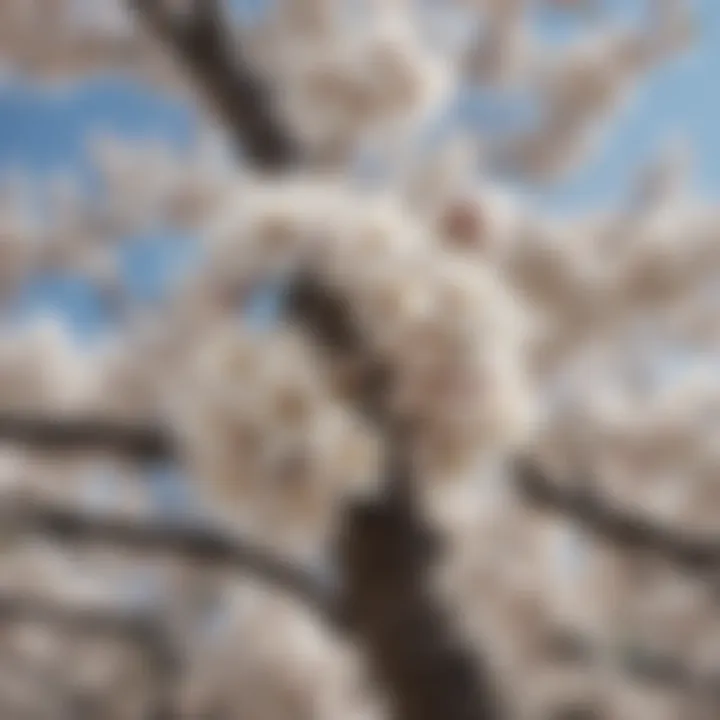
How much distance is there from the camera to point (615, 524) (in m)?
0.86

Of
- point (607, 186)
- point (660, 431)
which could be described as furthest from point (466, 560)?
point (607, 186)

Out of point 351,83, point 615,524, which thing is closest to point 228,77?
point 351,83

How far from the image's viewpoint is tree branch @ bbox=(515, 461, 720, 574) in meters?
0.83

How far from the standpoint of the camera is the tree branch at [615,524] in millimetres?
832

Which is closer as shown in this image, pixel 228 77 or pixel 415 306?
pixel 415 306

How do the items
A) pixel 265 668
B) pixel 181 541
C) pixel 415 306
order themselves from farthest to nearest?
pixel 265 668 → pixel 181 541 → pixel 415 306

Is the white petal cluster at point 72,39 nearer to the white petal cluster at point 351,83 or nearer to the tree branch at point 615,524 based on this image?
the white petal cluster at point 351,83

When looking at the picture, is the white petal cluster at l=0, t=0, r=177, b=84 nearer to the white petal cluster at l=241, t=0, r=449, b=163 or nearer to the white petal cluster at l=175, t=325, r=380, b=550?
the white petal cluster at l=241, t=0, r=449, b=163

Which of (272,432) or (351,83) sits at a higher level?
(351,83)

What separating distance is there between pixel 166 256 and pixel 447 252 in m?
0.50

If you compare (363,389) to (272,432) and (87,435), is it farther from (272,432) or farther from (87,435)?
(87,435)

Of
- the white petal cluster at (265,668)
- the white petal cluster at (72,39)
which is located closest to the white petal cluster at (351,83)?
the white petal cluster at (72,39)

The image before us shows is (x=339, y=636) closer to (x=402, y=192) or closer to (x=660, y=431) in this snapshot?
(x=402, y=192)

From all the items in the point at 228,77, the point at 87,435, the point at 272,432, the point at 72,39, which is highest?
the point at 72,39
